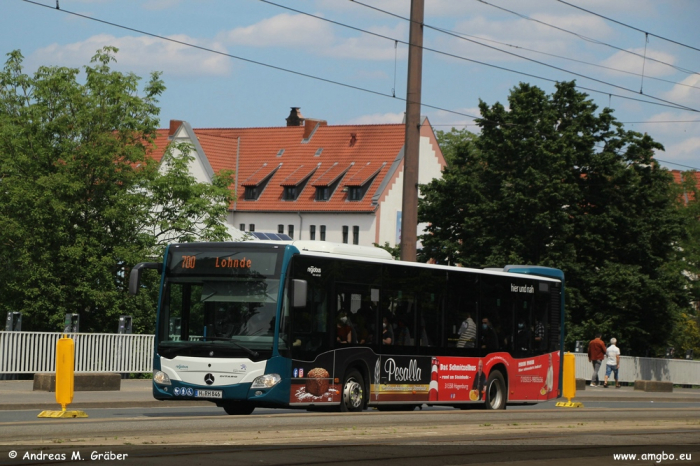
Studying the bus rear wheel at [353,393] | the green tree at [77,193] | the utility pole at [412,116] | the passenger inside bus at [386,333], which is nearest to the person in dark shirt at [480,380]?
the passenger inside bus at [386,333]

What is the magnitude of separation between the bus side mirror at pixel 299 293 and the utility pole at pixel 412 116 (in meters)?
7.92

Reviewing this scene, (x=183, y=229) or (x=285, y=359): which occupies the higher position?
(x=183, y=229)

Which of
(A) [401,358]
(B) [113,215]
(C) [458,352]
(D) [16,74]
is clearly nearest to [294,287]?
(A) [401,358]

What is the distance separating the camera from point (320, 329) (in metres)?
18.8

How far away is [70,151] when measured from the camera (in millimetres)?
38375

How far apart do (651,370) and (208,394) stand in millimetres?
34740

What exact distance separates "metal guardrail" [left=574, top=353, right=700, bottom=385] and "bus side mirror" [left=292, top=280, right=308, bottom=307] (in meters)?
28.1

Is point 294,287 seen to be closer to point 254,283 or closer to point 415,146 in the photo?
point 254,283

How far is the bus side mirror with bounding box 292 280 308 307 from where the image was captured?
17.7 m

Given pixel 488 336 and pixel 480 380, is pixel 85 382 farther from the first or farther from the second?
pixel 488 336

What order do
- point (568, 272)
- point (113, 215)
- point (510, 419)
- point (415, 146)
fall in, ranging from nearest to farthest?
point (510, 419), point (415, 146), point (113, 215), point (568, 272)

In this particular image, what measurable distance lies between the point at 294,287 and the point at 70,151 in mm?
22519

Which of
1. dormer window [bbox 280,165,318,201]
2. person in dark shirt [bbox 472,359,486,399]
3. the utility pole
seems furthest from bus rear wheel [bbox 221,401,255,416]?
dormer window [bbox 280,165,318,201]

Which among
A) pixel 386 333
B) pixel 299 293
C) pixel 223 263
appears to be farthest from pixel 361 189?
pixel 299 293
